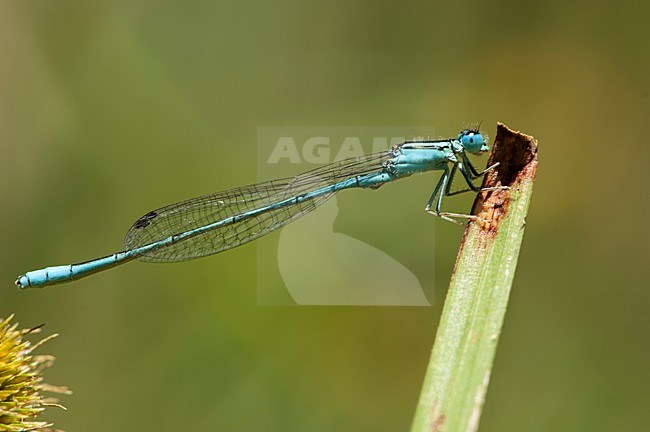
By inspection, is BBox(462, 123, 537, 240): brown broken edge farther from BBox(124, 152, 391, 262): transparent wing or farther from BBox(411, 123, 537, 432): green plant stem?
BBox(124, 152, 391, 262): transparent wing

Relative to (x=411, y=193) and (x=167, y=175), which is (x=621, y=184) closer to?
(x=411, y=193)

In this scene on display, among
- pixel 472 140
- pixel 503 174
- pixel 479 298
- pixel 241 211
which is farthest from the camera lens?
pixel 241 211

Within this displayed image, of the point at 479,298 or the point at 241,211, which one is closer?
the point at 479,298

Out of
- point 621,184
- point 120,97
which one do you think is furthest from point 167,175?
point 621,184

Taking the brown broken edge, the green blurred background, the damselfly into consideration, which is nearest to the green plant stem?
the brown broken edge

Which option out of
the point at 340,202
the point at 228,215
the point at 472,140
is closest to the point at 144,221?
the point at 228,215

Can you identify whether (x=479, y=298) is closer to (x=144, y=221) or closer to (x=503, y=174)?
(x=503, y=174)
